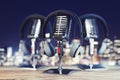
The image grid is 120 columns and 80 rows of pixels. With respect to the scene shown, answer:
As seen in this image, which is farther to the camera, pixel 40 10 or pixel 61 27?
pixel 40 10

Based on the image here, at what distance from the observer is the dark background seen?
3.75m

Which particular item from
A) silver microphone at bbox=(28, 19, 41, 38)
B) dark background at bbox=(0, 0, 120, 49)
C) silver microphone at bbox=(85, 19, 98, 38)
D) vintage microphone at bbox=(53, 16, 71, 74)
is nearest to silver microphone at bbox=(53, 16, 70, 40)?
vintage microphone at bbox=(53, 16, 71, 74)

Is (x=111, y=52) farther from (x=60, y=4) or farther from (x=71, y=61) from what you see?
(x=60, y=4)

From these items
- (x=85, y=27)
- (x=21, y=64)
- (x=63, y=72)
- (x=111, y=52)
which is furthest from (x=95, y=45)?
(x=21, y=64)

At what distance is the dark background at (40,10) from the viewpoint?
375cm

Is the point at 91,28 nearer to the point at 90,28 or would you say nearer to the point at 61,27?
the point at 90,28

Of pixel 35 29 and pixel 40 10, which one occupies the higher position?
pixel 40 10

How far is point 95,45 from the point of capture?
11.4ft

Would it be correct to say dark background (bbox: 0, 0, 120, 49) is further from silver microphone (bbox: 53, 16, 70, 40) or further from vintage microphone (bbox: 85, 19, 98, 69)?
silver microphone (bbox: 53, 16, 70, 40)

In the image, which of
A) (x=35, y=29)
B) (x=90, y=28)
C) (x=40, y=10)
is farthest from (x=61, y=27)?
Answer: (x=40, y=10)

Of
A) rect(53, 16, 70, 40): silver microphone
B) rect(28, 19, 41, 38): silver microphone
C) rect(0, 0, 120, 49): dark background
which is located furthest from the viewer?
rect(0, 0, 120, 49): dark background

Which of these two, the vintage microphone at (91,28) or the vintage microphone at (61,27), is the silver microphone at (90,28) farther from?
the vintage microphone at (61,27)

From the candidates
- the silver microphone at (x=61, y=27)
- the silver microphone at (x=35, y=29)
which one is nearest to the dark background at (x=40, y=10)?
the silver microphone at (x=35, y=29)

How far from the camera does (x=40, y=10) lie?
3.84 metres
